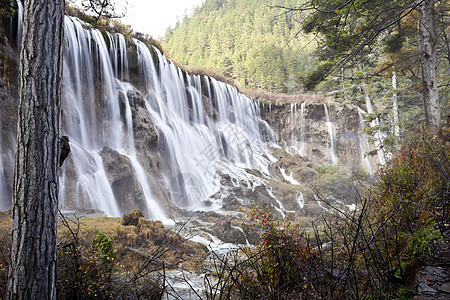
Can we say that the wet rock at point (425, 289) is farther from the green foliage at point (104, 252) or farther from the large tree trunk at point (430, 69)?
the large tree trunk at point (430, 69)

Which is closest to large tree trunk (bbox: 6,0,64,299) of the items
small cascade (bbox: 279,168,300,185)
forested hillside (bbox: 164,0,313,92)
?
small cascade (bbox: 279,168,300,185)

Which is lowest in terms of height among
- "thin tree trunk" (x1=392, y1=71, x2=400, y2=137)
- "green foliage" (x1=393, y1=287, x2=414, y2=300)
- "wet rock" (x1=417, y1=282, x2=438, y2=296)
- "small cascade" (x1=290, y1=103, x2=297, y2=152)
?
"green foliage" (x1=393, y1=287, x2=414, y2=300)

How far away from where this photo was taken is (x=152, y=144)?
14836 millimetres

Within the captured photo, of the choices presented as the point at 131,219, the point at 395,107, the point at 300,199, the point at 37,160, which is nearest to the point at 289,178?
the point at 300,199

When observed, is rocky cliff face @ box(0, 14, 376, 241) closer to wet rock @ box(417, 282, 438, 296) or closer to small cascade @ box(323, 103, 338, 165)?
A: small cascade @ box(323, 103, 338, 165)

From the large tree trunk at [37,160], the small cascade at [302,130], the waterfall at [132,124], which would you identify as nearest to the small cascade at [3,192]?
the waterfall at [132,124]

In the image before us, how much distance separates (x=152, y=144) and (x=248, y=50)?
36.9 metres

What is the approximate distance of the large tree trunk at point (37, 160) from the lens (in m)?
2.33

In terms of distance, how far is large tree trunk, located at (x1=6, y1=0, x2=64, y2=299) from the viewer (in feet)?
7.64

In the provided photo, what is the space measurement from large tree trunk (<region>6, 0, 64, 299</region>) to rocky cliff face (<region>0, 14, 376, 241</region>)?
18.0 ft

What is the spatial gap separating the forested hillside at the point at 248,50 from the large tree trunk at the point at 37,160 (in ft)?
85.0

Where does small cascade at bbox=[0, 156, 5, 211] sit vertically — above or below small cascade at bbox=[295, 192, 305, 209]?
above

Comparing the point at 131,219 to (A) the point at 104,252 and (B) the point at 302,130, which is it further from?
(B) the point at 302,130

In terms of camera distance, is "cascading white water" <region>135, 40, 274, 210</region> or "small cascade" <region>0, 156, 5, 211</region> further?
Result: "cascading white water" <region>135, 40, 274, 210</region>
